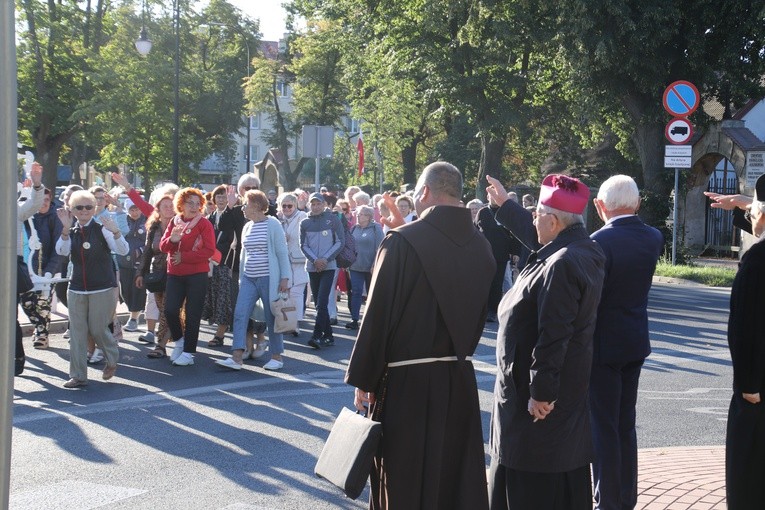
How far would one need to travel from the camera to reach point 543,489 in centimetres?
468

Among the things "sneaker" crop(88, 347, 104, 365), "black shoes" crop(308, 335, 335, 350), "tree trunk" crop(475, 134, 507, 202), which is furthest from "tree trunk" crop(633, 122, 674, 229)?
"sneaker" crop(88, 347, 104, 365)

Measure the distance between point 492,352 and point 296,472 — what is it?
19.7ft

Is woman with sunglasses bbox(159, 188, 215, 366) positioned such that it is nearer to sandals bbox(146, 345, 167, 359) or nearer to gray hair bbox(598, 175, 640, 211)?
sandals bbox(146, 345, 167, 359)

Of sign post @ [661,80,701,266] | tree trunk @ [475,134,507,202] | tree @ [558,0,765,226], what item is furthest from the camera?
tree trunk @ [475,134,507,202]

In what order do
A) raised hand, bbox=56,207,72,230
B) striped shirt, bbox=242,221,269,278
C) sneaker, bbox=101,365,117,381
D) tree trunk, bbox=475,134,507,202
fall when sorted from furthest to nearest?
→ 1. tree trunk, bbox=475,134,507,202
2. raised hand, bbox=56,207,72,230
3. striped shirt, bbox=242,221,269,278
4. sneaker, bbox=101,365,117,381

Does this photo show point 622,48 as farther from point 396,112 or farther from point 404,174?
point 404,174

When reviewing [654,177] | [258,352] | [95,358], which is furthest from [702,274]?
[95,358]

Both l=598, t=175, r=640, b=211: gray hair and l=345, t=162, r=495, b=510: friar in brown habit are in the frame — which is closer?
l=345, t=162, r=495, b=510: friar in brown habit

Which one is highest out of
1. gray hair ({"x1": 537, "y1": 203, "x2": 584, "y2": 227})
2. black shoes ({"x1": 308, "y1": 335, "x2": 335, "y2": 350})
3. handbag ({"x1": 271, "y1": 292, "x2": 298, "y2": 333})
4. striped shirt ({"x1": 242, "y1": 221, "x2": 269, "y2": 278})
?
gray hair ({"x1": 537, "y1": 203, "x2": 584, "y2": 227})

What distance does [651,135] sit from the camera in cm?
2961

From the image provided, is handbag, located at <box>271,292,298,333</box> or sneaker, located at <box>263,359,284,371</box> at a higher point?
handbag, located at <box>271,292,298,333</box>

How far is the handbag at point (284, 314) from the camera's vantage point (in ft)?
35.7

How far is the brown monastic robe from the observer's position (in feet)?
15.3

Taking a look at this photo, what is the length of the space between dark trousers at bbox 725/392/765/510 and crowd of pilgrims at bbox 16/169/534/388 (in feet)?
16.9
